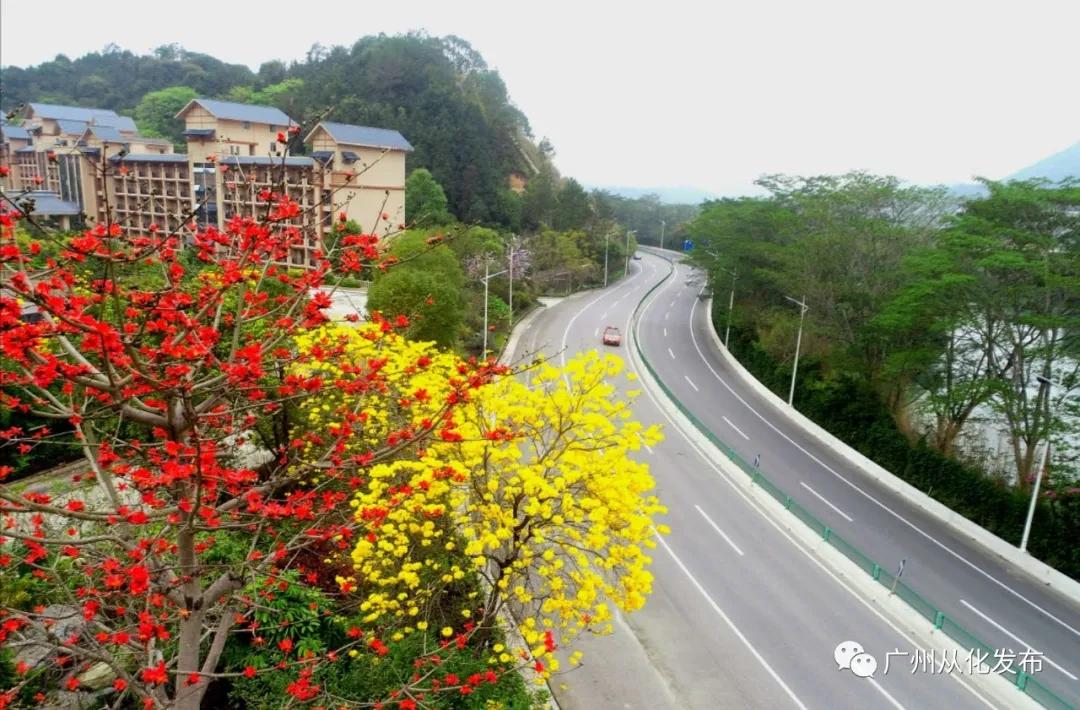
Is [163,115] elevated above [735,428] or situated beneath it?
elevated above

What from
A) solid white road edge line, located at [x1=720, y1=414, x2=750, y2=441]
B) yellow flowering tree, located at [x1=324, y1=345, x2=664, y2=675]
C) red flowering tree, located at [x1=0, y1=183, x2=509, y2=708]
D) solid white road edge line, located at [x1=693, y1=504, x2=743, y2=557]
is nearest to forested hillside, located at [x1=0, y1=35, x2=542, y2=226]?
solid white road edge line, located at [x1=720, y1=414, x2=750, y2=441]

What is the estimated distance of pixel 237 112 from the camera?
49875 millimetres

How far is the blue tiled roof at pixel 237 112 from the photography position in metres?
47.9

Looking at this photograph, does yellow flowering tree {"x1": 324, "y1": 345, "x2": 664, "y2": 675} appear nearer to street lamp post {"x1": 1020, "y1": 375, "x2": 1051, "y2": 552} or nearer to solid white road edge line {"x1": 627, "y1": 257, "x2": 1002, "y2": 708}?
solid white road edge line {"x1": 627, "y1": 257, "x2": 1002, "y2": 708}

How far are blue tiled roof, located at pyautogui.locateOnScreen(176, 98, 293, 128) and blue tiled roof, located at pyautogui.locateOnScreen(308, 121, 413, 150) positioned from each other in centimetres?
322

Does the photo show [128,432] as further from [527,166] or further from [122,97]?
[122,97]

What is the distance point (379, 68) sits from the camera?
228 feet

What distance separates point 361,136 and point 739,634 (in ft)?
146

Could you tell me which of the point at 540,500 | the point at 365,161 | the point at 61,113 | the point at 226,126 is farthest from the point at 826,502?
the point at 61,113

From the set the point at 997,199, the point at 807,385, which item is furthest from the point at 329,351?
the point at 807,385

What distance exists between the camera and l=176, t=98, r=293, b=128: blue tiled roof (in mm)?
47906

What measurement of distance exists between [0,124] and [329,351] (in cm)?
304

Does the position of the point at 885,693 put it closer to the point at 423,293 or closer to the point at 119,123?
the point at 423,293

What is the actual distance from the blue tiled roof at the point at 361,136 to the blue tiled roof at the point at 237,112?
10.5 ft
